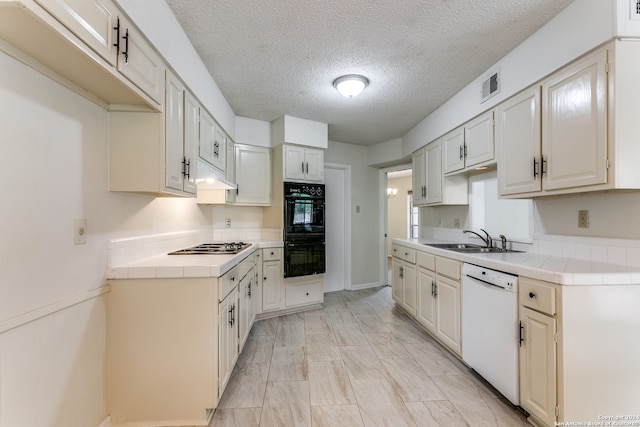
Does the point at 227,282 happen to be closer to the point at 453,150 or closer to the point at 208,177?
the point at 208,177

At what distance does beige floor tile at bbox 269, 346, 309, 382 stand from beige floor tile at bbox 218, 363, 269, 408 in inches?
3.0

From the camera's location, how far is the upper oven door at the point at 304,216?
346cm

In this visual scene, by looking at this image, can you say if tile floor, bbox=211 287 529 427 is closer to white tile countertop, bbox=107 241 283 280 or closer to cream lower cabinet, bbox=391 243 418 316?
cream lower cabinet, bbox=391 243 418 316

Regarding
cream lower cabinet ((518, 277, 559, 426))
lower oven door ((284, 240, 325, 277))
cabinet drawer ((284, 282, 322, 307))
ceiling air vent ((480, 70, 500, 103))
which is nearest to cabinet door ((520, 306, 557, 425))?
cream lower cabinet ((518, 277, 559, 426))

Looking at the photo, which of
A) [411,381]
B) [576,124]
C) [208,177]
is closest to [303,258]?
[208,177]

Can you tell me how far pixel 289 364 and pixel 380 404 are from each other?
83cm

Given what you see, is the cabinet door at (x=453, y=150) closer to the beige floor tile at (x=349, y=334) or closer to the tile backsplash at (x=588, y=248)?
the tile backsplash at (x=588, y=248)

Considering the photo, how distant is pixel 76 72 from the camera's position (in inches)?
49.4

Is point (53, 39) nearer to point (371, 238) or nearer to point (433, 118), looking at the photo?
point (433, 118)

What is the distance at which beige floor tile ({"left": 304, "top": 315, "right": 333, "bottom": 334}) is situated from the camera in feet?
9.93

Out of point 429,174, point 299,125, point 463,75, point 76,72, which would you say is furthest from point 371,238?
point 76,72

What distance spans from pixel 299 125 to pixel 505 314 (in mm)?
2917

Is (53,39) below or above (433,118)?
Answer: below

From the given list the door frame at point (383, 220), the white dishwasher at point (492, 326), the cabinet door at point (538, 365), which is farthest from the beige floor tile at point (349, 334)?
the door frame at point (383, 220)
